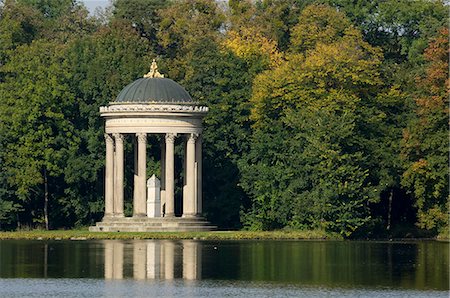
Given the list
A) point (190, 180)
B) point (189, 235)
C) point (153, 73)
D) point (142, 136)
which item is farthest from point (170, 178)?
point (153, 73)

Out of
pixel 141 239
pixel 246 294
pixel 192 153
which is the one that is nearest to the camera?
pixel 246 294

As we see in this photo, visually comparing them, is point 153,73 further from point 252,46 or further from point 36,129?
point 252,46

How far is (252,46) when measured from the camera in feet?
423

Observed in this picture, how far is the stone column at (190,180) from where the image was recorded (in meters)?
115

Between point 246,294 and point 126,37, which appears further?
point 126,37

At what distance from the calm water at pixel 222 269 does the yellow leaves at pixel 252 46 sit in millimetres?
27983

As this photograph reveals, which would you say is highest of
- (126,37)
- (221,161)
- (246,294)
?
(126,37)

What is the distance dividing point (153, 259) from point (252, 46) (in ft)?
153

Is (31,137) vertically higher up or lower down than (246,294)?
higher up

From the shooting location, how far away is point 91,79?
121812mm

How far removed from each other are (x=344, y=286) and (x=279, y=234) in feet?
129

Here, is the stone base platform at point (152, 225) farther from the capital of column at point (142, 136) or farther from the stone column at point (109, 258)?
the stone column at point (109, 258)

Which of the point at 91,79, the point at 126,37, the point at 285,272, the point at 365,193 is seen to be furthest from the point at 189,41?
the point at 285,272

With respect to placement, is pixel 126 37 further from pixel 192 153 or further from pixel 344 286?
pixel 344 286
